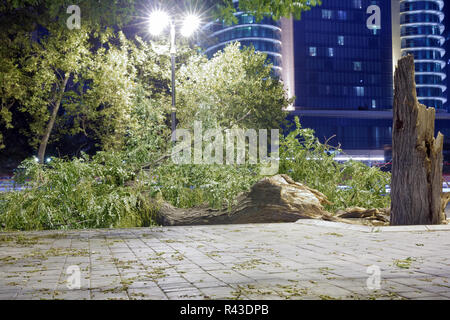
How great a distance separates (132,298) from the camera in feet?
12.9

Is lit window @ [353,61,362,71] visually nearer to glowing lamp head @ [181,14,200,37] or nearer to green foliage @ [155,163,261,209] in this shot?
glowing lamp head @ [181,14,200,37]

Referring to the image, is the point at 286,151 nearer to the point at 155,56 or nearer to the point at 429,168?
the point at 429,168

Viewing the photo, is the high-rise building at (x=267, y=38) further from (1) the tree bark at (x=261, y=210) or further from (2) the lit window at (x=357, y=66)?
(1) the tree bark at (x=261, y=210)

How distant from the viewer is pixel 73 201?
1131cm

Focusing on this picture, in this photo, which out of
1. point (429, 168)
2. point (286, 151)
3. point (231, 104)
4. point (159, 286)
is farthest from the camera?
point (231, 104)

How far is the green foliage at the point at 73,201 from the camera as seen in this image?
1079 cm

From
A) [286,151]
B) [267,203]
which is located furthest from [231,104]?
[267,203]

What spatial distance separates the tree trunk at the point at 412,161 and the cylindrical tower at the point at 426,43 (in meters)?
124

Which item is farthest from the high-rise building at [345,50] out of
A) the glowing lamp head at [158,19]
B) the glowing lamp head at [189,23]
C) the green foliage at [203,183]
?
the green foliage at [203,183]

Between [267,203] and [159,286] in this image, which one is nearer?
[159,286]

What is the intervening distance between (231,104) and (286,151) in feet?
47.2

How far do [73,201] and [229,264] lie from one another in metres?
6.90

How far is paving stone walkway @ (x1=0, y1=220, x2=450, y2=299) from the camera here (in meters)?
4.15

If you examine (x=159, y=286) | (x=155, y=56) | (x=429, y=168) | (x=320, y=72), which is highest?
(x=320, y=72)
